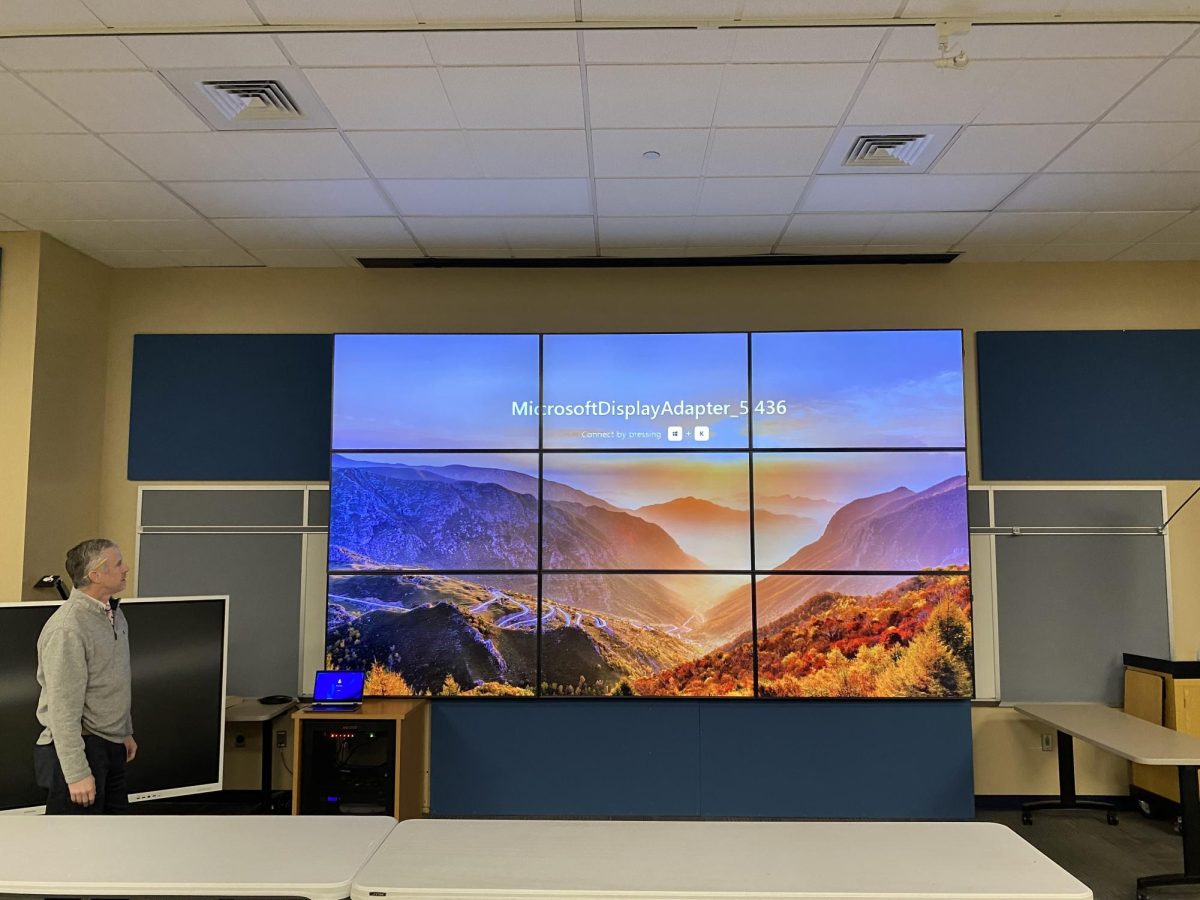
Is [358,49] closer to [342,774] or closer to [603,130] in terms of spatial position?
[603,130]

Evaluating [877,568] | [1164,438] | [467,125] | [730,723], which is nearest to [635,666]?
[730,723]

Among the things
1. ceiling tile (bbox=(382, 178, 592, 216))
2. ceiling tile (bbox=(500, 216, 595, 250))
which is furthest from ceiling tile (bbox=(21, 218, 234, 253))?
ceiling tile (bbox=(500, 216, 595, 250))

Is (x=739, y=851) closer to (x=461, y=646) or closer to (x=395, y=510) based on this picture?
(x=461, y=646)

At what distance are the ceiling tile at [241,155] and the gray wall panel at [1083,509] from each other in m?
4.13

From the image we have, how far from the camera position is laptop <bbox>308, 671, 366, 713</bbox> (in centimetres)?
484

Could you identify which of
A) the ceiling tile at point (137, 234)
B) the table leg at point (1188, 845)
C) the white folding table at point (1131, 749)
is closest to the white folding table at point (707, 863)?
the white folding table at point (1131, 749)

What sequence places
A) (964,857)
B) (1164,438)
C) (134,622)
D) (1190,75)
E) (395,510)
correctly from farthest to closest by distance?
(1164,438) → (395,510) → (134,622) → (1190,75) → (964,857)

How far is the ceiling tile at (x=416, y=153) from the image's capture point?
Result: 3.87 meters

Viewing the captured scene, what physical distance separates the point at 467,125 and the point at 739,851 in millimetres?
2919

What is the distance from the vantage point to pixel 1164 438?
546cm

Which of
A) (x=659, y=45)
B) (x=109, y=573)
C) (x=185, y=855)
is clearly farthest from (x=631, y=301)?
(x=185, y=855)

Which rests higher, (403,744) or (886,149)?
(886,149)

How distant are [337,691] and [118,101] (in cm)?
302

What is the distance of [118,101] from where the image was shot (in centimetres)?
352
